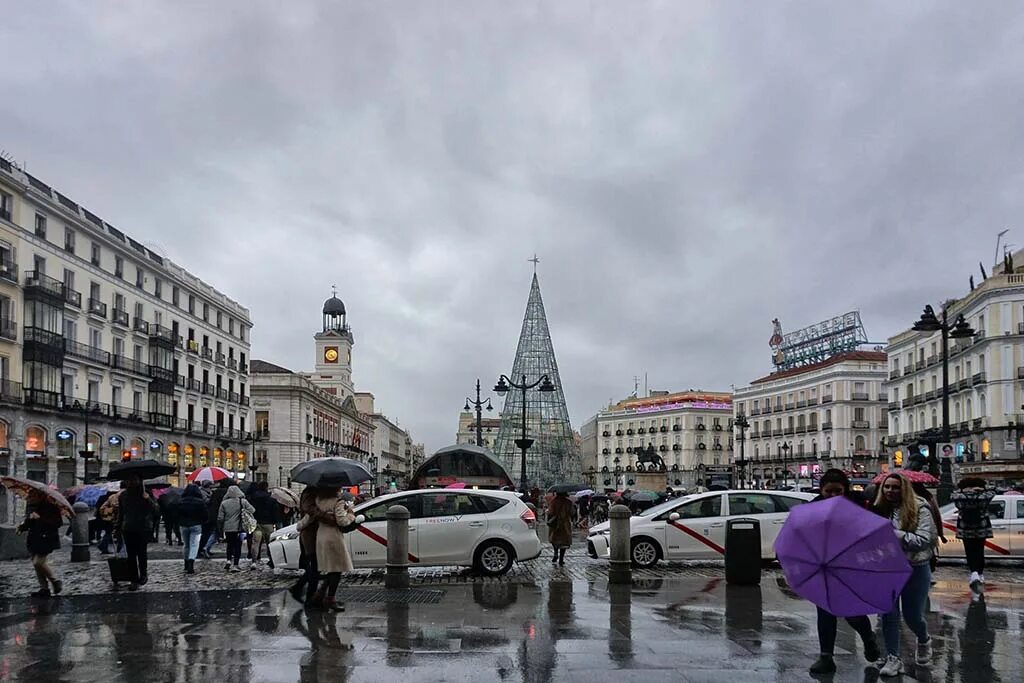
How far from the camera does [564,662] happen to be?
8.02 metres

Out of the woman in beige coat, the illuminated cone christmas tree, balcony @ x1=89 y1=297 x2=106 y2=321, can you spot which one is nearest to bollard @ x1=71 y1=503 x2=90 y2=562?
the woman in beige coat

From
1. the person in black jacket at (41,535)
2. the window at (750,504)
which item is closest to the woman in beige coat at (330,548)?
the person in black jacket at (41,535)

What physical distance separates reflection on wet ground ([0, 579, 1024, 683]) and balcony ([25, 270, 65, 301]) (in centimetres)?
4117

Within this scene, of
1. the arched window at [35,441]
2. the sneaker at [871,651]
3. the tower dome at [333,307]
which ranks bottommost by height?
the sneaker at [871,651]

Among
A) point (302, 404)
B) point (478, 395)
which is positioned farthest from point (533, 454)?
point (302, 404)

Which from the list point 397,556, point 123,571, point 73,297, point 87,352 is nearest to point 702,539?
point 397,556

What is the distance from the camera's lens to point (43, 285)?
161 feet

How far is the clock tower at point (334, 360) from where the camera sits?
395 feet

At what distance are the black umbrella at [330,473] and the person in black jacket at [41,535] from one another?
3084 mm

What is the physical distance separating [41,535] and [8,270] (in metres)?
39.9

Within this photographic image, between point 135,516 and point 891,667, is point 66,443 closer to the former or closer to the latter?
point 135,516

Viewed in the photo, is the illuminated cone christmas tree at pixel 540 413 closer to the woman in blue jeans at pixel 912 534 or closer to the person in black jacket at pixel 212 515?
the person in black jacket at pixel 212 515

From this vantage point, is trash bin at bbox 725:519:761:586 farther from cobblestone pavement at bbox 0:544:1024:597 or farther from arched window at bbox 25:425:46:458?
arched window at bbox 25:425:46:458

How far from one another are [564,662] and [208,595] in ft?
20.7
